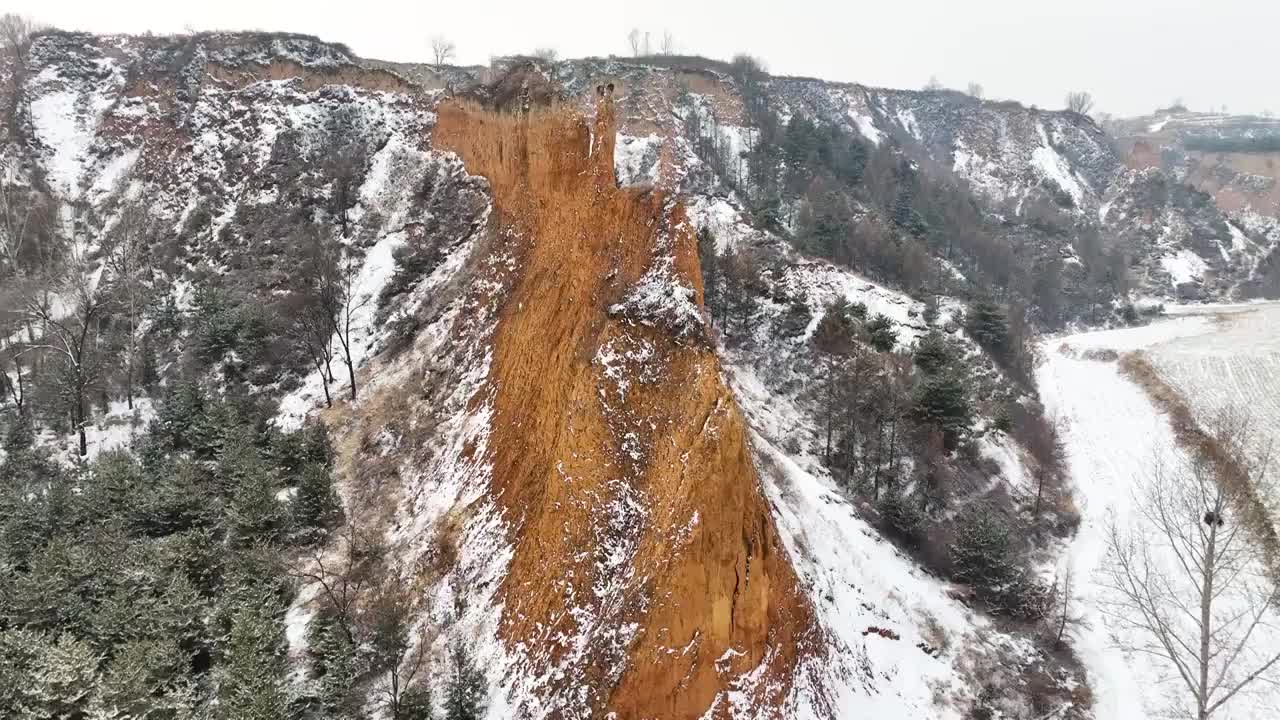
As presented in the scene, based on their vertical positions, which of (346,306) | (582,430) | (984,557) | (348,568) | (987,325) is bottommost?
(984,557)

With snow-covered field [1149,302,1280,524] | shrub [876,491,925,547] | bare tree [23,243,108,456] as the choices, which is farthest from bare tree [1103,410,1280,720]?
bare tree [23,243,108,456]

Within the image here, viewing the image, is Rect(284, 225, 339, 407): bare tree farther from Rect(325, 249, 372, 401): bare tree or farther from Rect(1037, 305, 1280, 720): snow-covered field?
Rect(1037, 305, 1280, 720): snow-covered field

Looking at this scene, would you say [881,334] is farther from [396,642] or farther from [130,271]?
[130,271]

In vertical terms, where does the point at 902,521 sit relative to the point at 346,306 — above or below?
below

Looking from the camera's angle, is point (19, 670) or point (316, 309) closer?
point (19, 670)

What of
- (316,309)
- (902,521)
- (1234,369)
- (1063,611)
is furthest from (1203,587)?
(1234,369)

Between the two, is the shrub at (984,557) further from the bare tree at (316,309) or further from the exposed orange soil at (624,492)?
the bare tree at (316,309)
